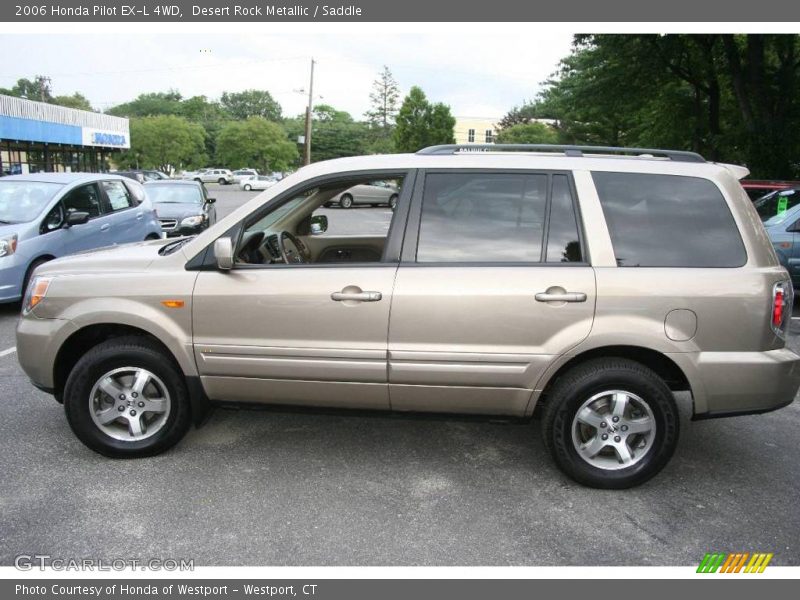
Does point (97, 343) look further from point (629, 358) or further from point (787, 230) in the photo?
point (787, 230)

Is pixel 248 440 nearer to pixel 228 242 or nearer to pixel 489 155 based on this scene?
pixel 228 242

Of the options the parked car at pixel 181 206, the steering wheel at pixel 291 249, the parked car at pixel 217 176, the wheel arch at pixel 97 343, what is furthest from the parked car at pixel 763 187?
the parked car at pixel 217 176

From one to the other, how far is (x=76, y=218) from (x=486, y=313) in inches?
257

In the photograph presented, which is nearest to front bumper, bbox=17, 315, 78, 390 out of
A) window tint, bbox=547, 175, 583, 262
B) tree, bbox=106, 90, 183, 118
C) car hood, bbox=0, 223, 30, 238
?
window tint, bbox=547, 175, 583, 262

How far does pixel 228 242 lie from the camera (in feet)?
12.2

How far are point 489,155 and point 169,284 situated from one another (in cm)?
202

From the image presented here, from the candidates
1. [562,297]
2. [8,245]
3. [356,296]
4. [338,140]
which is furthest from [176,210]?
[338,140]

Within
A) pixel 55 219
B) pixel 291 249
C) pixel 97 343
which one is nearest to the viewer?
pixel 97 343

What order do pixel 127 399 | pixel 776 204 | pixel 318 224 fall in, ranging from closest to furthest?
pixel 127 399 → pixel 318 224 → pixel 776 204

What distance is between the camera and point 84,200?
8.77m

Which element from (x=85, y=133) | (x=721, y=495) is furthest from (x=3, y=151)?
(x=721, y=495)

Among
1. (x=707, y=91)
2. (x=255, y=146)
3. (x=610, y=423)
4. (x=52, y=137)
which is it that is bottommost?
(x=610, y=423)

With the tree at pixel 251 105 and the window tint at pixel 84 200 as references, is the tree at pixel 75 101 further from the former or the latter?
the window tint at pixel 84 200

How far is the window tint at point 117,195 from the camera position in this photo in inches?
369
